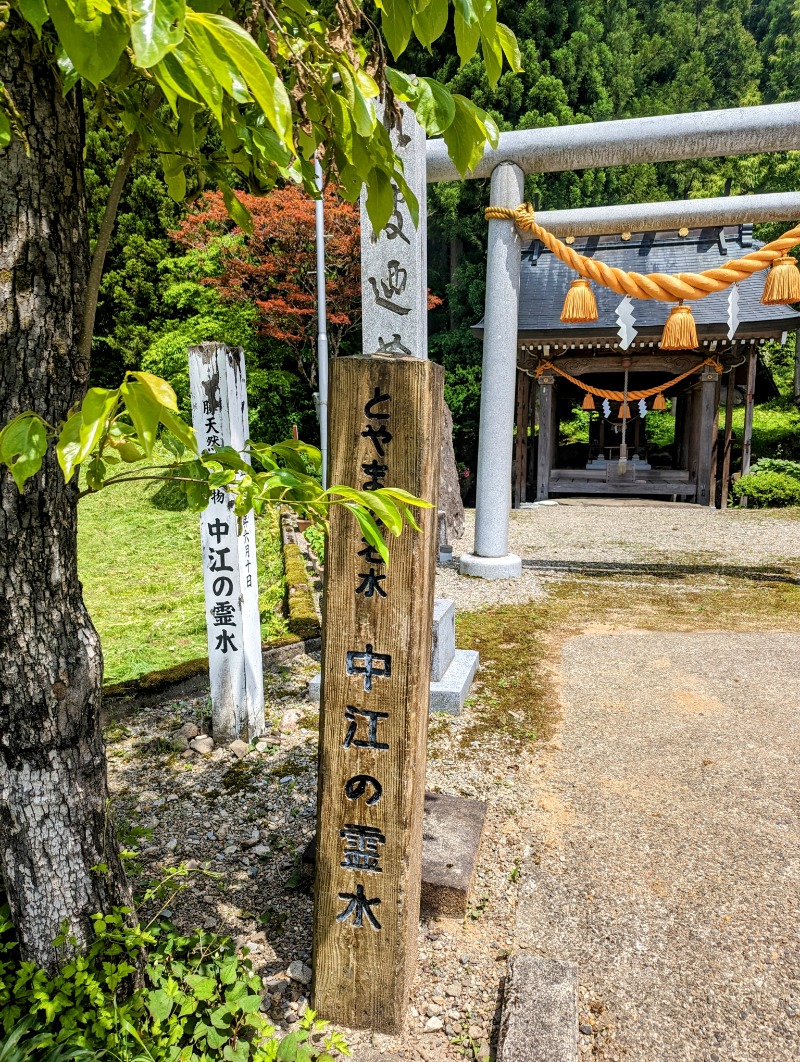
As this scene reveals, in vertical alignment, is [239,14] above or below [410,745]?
above

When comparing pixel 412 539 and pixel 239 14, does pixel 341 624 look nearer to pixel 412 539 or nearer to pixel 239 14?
pixel 412 539

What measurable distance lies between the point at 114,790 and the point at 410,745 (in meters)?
2.05

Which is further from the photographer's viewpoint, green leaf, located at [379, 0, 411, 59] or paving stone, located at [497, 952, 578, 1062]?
paving stone, located at [497, 952, 578, 1062]

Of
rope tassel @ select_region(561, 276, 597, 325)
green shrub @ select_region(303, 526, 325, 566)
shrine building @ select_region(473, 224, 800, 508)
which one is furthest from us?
shrine building @ select_region(473, 224, 800, 508)

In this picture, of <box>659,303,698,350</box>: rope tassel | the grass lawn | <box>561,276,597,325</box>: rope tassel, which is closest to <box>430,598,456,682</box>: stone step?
the grass lawn

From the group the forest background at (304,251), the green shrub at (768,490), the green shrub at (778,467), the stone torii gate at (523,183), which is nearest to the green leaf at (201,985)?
the stone torii gate at (523,183)

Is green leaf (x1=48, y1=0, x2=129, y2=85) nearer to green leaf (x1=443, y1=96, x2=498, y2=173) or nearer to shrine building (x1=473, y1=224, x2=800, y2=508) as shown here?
green leaf (x1=443, y1=96, x2=498, y2=173)

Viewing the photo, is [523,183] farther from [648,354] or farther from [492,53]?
[648,354]

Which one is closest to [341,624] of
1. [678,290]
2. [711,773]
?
[711,773]

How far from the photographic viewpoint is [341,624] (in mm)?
1931

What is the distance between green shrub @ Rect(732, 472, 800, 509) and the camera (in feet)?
42.9

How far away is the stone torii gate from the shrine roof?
6.04m

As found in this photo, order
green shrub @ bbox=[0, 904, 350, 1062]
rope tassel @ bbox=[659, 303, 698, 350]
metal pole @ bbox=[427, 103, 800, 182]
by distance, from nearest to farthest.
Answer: green shrub @ bbox=[0, 904, 350, 1062] < metal pole @ bbox=[427, 103, 800, 182] < rope tassel @ bbox=[659, 303, 698, 350]

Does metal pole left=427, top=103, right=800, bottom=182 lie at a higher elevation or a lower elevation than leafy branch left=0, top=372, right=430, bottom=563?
higher
